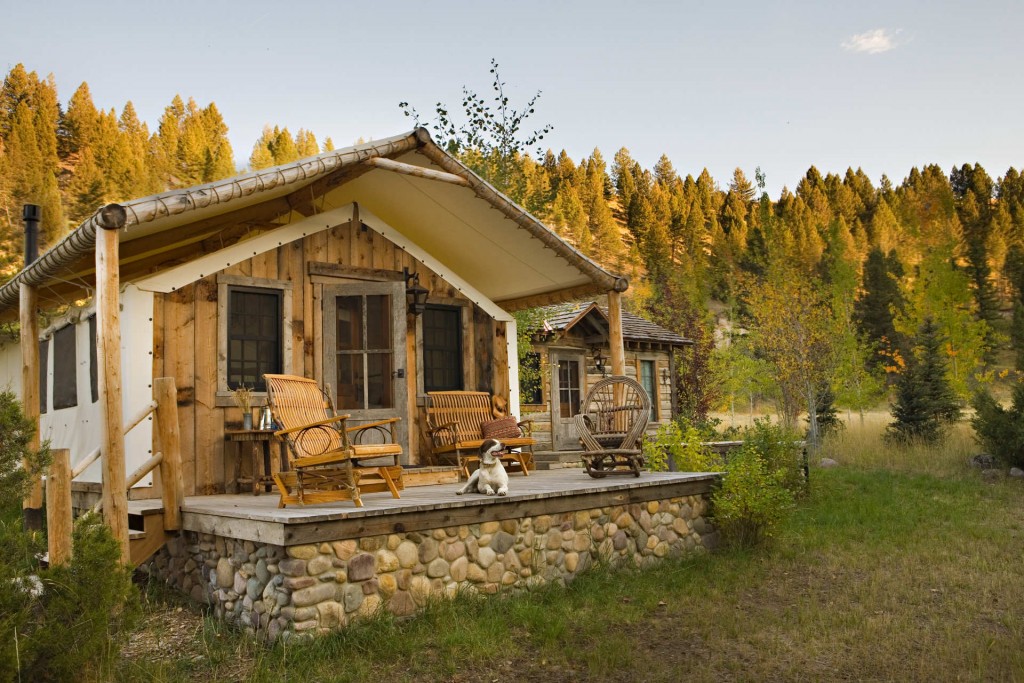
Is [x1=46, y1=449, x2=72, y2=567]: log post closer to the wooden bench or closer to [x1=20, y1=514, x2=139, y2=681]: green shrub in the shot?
[x1=20, y1=514, x2=139, y2=681]: green shrub

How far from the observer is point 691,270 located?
51219 millimetres

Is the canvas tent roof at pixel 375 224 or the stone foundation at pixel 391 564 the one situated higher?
the canvas tent roof at pixel 375 224

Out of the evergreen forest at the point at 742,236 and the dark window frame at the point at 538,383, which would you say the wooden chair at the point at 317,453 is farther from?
the dark window frame at the point at 538,383

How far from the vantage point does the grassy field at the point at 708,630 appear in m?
4.18

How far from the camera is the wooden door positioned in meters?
15.8

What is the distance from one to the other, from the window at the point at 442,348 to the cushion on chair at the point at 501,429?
23.4 inches

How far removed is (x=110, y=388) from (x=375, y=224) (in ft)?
12.8

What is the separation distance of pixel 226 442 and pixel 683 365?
1423 cm

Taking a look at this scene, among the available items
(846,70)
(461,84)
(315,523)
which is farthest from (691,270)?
(315,523)

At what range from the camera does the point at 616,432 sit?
7820 mm

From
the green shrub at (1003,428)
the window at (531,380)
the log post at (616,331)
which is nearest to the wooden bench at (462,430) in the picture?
the log post at (616,331)

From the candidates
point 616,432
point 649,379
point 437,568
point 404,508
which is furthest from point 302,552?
point 649,379

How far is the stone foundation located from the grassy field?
153 mm

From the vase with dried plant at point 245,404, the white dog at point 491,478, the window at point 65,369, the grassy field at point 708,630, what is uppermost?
the window at point 65,369
